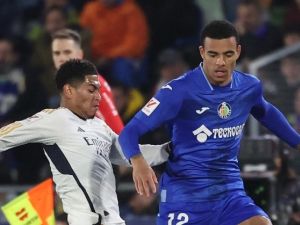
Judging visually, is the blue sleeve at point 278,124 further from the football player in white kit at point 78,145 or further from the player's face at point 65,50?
the player's face at point 65,50

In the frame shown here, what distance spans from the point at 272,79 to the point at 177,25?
203 centimetres

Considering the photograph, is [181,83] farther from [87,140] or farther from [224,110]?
[87,140]

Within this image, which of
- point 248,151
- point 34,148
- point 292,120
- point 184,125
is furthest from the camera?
point 34,148

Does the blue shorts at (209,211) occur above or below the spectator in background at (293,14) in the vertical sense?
below

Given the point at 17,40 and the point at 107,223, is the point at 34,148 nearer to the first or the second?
the point at 17,40

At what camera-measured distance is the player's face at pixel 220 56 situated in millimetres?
5996

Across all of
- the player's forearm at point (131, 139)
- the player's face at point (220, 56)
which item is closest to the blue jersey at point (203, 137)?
the player's face at point (220, 56)

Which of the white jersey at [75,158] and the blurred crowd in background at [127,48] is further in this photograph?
the blurred crowd in background at [127,48]

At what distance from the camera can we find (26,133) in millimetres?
6098

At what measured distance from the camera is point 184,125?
611 cm

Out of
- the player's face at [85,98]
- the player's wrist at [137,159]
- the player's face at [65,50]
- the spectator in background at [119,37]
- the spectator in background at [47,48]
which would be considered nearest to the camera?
the player's wrist at [137,159]

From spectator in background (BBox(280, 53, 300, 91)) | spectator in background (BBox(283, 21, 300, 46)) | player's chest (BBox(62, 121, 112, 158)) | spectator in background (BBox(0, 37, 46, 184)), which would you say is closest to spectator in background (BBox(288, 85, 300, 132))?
spectator in background (BBox(280, 53, 300, 91))

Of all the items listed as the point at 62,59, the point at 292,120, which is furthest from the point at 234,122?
the point at 292,120

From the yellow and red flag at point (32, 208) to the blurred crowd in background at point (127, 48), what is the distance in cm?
318
